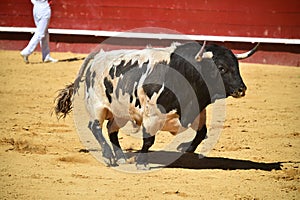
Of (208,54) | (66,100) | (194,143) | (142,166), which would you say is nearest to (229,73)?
(208,54)

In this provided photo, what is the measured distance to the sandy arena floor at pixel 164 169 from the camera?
398cm

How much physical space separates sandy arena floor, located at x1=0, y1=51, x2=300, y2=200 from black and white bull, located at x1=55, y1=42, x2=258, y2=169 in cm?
31

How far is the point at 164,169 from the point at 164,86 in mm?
548

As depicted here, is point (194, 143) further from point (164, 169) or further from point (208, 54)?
point (208, 54)

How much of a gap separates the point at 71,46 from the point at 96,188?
6.88 meters

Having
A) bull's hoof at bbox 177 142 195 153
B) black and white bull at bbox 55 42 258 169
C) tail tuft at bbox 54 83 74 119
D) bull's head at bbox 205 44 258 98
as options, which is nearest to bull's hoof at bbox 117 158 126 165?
black and white bull at bbox 55 42 258 169

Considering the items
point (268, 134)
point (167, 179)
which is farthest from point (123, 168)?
point (268, 134)

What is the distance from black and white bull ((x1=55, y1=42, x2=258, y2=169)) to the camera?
4453 millimetres

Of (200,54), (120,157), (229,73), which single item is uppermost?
(200,54)

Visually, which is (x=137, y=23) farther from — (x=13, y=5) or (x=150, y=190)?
(x=150, y=190)

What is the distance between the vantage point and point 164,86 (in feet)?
14.6

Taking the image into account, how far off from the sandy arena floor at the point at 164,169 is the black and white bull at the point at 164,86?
309mm

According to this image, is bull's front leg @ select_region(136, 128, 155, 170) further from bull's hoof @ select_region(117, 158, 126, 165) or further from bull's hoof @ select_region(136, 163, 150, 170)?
bull's hoof @ select_region(117, 158, 126, 165)

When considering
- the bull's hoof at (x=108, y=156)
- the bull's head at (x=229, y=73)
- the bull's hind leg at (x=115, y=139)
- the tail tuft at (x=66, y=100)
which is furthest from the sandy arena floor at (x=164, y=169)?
the bull's head at (x=229, y=73)
